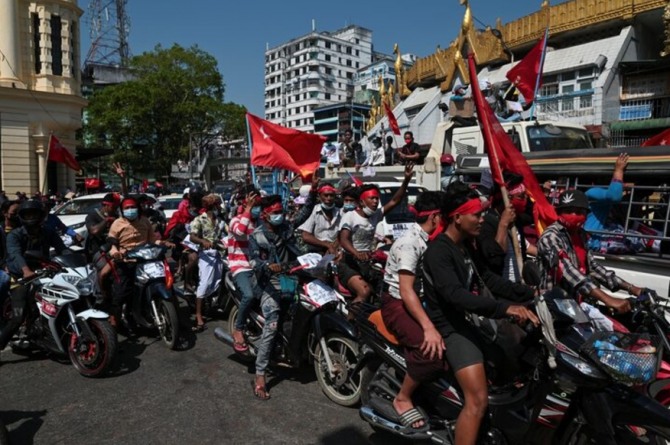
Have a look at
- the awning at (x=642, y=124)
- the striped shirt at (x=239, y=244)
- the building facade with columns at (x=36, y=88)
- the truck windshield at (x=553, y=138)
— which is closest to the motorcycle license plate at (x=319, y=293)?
the striped shirt at (x=239, y=244)

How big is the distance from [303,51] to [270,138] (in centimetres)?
9861

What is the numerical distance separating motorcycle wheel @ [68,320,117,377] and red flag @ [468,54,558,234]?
152 inches

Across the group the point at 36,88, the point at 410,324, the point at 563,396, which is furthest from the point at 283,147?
the point at 36,88

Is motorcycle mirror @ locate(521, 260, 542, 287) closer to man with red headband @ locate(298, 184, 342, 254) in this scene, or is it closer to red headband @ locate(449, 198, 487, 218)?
red headband @ locate(449, 198, 487, 218)

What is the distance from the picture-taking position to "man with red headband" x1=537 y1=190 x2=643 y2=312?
140 inches

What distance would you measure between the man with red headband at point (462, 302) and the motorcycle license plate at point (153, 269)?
3719 mm

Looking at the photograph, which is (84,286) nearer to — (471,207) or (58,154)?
(471,207)

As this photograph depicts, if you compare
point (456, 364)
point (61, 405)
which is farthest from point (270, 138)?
point (456, 364)

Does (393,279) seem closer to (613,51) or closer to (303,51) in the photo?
(613,51)

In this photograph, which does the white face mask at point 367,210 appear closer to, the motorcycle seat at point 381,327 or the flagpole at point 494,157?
the flagpole at point 494,157

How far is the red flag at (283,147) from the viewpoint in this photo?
7891mm

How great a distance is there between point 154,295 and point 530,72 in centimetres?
785

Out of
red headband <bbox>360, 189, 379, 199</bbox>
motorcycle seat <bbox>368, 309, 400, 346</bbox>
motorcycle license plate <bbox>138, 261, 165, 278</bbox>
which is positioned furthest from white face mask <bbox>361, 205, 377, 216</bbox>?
motorcycle license plate <bbox>138, 261, 165, 278</bbox>

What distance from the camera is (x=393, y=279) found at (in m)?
3.34
